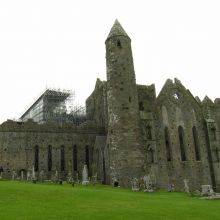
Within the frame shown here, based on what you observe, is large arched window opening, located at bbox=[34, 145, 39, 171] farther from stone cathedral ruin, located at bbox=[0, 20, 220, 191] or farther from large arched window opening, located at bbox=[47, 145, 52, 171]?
large arched window opening, located at bbox=[47, 145, 52, 171]

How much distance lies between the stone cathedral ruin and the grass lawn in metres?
14.3

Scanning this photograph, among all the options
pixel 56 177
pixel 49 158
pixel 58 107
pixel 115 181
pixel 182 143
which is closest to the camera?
pixel 115 181

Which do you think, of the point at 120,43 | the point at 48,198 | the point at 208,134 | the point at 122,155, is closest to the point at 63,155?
the point at 122,155

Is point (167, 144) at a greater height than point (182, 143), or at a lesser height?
lesser

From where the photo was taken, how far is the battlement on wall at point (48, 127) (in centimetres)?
4784

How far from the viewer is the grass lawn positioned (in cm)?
2069

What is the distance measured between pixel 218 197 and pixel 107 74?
20.0 metres

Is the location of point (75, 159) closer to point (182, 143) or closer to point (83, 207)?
point (182, 143)

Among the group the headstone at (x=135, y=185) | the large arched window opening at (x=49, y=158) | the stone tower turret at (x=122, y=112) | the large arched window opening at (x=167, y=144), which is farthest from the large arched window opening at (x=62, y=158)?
the large arched window opening at (x=167, y=144)

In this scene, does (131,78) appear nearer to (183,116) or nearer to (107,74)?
(107,74)

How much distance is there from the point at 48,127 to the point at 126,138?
11.7m

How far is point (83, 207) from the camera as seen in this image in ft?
75.8

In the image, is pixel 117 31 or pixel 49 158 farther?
pixel 49 158

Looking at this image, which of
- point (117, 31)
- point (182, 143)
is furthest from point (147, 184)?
point (117, 31)
